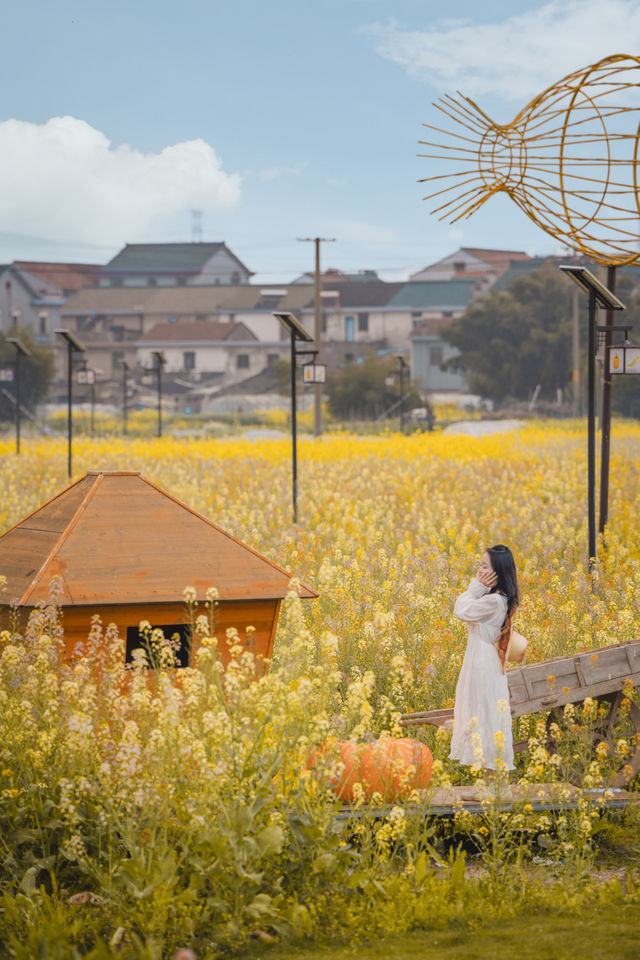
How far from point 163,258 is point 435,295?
78.5 feet

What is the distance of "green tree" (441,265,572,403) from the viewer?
5181cm

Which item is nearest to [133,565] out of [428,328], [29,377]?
[29,377]

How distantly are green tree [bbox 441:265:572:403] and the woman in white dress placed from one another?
4667cm

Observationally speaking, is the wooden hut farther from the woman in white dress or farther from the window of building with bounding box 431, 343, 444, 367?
the window of building with bounding box 431, 343, 444, 367

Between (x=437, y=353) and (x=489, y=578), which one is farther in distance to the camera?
(x=437, y=353)

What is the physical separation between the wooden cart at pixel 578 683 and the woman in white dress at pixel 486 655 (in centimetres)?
16

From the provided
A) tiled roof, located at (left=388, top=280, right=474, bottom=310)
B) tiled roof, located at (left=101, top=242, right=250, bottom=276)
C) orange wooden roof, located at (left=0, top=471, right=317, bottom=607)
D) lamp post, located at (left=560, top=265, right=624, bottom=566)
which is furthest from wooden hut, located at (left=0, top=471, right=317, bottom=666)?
tiled roof, located at (left=101, top=242, right=250, bottom=276)

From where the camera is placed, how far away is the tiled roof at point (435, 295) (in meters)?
71.1

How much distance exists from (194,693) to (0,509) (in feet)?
36.7

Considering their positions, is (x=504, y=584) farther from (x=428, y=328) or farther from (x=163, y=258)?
(x=163, y=258)

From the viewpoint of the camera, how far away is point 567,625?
7453 millimetres

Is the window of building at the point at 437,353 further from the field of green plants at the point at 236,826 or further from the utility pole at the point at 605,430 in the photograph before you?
the field of green plants at the point at 236,826

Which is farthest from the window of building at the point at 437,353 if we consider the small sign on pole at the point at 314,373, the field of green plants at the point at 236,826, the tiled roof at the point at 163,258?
the field of green plants at the point at 236,826

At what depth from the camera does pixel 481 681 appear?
550 cm
